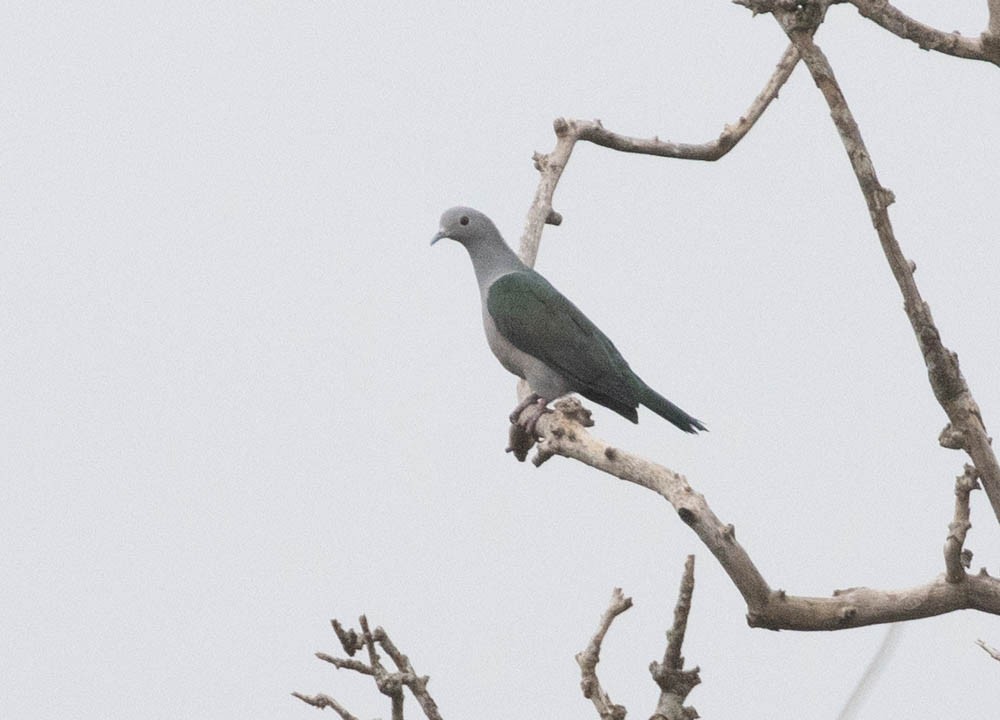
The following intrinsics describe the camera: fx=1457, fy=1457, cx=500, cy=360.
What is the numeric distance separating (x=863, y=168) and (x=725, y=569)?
114cm

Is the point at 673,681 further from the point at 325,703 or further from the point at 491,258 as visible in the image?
the point at 491,258

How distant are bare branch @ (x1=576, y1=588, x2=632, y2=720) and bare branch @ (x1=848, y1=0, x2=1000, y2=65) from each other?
201cm

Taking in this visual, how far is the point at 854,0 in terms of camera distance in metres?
4.57

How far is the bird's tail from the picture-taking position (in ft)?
18.1

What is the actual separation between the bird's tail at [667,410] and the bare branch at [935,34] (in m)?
1.61

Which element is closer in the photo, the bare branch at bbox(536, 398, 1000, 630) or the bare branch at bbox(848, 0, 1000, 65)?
the bare branch at bbox(536, 398, 1000, 630)

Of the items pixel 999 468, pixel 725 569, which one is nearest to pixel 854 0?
pixel 999 468

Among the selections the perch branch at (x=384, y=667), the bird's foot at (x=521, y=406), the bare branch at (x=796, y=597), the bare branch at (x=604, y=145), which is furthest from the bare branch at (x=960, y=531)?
the bare branch at (x=604, y=145)

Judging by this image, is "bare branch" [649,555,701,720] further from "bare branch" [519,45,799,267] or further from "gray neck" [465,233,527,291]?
"bare branch" [519,45,799,267]

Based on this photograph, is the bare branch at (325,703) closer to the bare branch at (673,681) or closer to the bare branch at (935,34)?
the bare branch at (673,681)

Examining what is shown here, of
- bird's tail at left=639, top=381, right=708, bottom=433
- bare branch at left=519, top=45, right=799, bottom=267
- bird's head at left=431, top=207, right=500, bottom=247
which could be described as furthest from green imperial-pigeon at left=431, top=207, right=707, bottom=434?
bare branch at left=519, top=45, right=799, bottom=267

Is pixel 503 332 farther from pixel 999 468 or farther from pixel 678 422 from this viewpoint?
pixel 999 468

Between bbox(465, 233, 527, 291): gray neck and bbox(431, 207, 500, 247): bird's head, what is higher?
bbox(431, 207, 500, 247): bird's head

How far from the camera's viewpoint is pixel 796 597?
3969 millimetres
